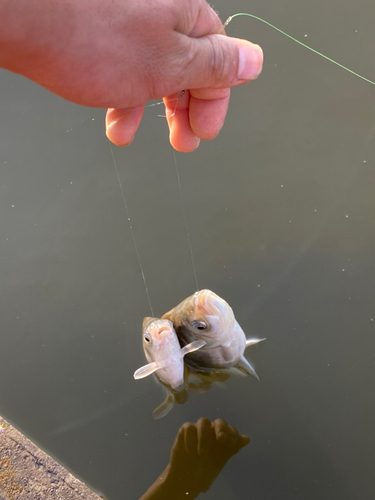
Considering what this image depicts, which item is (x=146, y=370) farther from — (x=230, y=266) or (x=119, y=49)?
(x=119, y=49)

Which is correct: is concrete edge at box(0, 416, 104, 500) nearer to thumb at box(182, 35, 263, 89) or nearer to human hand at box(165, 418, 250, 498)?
human hand at box(165, 418, 250, 498)

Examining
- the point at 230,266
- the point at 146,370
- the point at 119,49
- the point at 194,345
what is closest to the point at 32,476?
the point at 146,370

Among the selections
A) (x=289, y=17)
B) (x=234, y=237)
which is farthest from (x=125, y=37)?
(x=289, y=17)

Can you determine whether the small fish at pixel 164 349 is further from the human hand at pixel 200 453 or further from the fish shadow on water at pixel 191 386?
the human hand at pixel 200 453

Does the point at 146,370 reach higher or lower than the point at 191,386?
higher

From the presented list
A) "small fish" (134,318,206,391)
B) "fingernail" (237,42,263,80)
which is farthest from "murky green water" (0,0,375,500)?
"fingernail" (237,42,263,80)

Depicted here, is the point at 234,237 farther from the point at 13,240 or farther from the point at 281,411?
the point at 13,240
